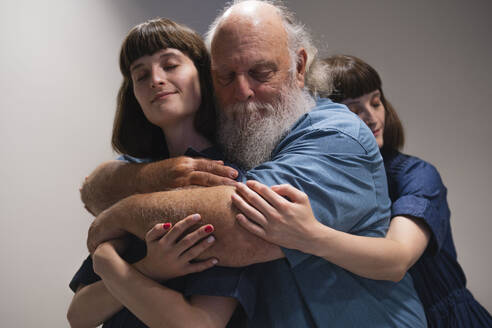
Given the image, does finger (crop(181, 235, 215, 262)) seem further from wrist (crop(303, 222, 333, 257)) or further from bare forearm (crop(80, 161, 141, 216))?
bare forearm (crop(80, 161, 141, 216))

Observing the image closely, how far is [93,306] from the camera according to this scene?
1151 mm

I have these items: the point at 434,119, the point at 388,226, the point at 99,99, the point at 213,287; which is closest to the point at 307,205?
the point at 213,287

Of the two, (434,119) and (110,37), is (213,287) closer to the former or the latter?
(110,37)

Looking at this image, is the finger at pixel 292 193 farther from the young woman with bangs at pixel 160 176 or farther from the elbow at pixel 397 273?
the elbow at pixel 397 273

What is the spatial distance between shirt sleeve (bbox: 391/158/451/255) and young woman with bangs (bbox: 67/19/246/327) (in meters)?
0.69

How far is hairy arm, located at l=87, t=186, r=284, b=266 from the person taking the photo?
91cm

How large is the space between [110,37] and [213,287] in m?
1.65

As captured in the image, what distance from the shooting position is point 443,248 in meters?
1.60

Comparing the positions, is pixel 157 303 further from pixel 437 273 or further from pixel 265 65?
pixel 437 273

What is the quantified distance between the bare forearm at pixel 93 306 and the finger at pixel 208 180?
0.41 m

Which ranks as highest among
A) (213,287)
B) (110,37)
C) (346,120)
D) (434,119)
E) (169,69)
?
(110,37)

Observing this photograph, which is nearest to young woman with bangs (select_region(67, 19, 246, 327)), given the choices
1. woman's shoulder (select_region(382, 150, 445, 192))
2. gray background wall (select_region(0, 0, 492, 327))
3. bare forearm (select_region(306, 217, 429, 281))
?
bare forearm (select_region(306, 217, 429, 281))

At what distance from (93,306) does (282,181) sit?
68 cm

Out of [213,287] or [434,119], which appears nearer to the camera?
[213,287]
